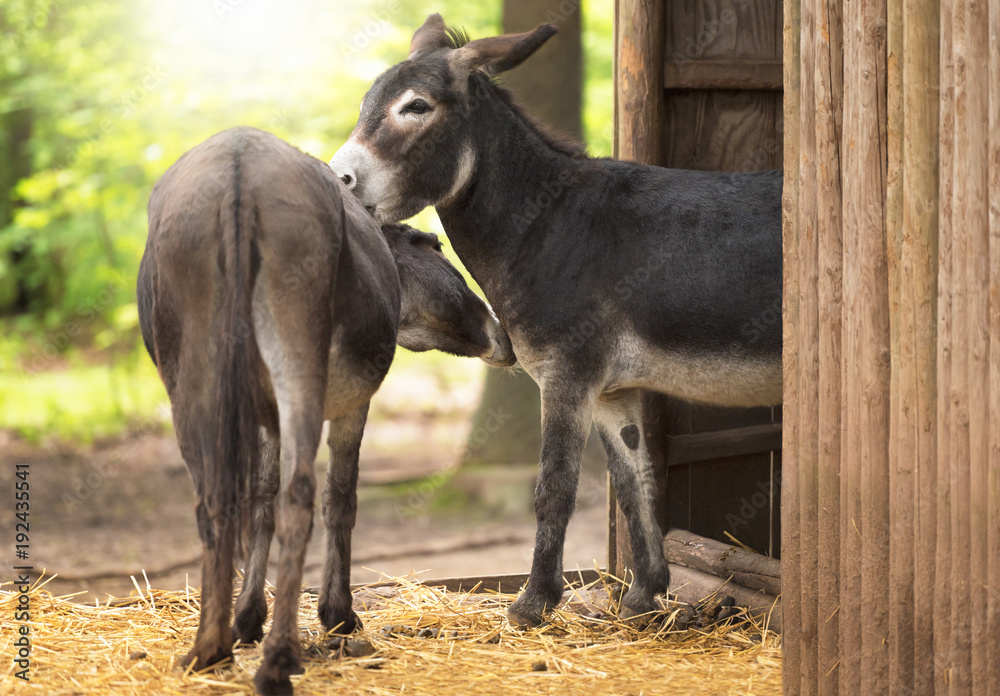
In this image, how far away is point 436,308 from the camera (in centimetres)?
455

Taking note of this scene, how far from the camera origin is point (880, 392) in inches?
112

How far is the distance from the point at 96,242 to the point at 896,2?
35.7 ft

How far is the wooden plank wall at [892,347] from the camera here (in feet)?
8.29

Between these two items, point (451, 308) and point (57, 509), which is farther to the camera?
point (57, 509)

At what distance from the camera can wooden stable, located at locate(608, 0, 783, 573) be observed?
197 inches

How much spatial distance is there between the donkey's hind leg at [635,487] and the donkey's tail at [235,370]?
2087mm

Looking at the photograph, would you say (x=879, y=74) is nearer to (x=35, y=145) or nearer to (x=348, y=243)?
(x=348, y=243)

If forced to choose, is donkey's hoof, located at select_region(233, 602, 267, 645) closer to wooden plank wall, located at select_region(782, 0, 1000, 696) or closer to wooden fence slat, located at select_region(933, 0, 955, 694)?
wooden plank wall, located at select_region(782, 0, 1000, 696)

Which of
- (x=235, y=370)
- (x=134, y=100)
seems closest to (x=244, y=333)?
(x=235, y=370)

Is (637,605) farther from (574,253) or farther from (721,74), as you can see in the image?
(721,74)

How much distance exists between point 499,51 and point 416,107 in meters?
0.47

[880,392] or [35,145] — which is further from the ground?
[35,145]

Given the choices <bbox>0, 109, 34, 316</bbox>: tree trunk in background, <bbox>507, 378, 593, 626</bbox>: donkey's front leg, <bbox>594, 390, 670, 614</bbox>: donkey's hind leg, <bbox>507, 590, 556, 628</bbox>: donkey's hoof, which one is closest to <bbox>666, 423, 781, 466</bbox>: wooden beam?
<bbox>594, 390, 670, 614</bbox>: donkey's hind leg

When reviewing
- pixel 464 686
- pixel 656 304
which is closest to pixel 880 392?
pixel 656 304
